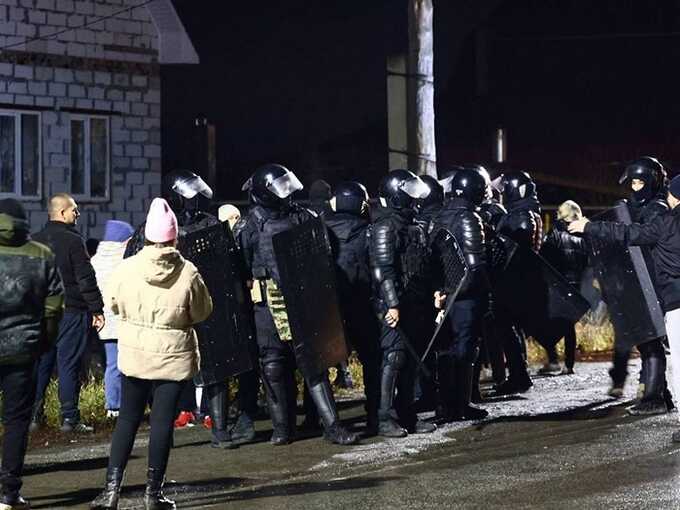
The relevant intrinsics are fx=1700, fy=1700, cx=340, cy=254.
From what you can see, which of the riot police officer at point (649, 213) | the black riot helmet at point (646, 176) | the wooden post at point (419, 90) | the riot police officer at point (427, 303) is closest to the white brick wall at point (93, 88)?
the wooden post at point (419, 90)

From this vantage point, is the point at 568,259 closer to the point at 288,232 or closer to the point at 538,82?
the point at 288,232

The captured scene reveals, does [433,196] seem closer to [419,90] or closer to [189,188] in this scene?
[189,188]

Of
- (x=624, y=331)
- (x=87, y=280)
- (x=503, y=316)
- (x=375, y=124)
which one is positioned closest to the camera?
(x=87, y=280)

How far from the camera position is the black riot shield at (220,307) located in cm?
1152

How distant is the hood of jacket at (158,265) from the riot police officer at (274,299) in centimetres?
246

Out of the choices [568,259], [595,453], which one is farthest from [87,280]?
[568,259]

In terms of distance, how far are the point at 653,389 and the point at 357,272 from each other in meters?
2.74

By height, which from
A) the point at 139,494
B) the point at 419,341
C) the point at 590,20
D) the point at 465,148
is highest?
the point at 590,20

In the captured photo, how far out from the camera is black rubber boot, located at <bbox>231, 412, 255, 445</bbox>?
39.2 ft

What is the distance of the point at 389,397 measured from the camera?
12.1 meters

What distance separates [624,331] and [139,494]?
16.2 feet

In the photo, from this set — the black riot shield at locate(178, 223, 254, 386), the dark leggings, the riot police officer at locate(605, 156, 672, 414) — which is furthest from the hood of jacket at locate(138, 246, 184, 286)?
the riot police officer at locate(605, 156, 672, 414)

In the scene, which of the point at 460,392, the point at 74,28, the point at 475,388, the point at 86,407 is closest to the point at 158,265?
the point at 86,407

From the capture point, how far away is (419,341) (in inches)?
496
